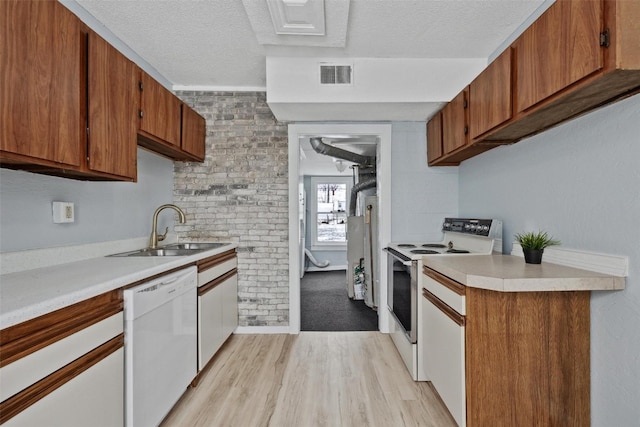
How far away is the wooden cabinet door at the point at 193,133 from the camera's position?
2781mm

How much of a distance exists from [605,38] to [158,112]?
2495 millimetres

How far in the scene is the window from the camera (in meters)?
7.26

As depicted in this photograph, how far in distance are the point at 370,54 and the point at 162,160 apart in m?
2.10

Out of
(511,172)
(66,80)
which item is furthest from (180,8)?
(511,172)

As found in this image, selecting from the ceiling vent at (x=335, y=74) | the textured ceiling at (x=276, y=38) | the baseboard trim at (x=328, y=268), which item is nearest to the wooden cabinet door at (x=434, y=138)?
the textured ceiling at (x=276, y=38)

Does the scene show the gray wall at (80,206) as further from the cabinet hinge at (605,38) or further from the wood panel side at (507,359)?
the cabinet hinge at (605,38)

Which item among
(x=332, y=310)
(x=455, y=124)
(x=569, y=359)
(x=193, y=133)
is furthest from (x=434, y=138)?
(x=332, y=310)

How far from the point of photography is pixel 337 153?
452 centimetres

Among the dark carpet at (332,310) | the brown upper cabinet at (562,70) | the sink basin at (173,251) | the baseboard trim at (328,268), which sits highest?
the brown upper cabinet at (562,70)

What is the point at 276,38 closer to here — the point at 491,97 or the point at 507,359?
the point at 491,97

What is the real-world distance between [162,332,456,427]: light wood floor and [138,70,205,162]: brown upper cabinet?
1791 millimetres

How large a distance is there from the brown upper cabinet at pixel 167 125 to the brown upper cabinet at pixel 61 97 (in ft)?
0.64

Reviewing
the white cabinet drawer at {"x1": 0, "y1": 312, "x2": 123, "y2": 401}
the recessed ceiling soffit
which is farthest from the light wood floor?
the recessed ceiling soffit

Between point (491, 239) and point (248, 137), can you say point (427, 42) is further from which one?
point (248, 137)
